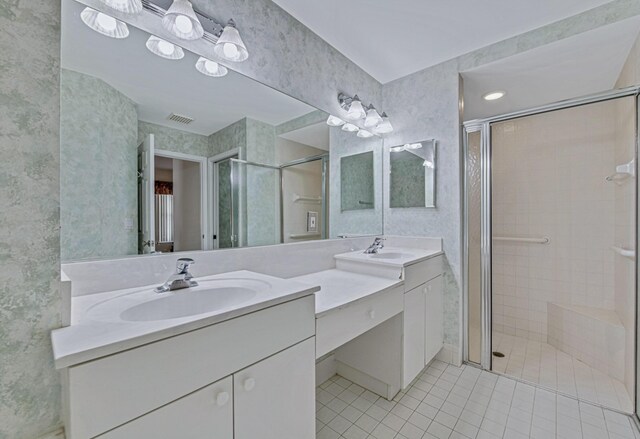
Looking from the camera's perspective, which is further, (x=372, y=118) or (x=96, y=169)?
(x=372, y=118)

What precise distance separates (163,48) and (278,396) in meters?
1.41

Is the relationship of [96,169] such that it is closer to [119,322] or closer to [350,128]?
[119,322]

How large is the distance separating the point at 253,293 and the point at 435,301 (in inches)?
57.2

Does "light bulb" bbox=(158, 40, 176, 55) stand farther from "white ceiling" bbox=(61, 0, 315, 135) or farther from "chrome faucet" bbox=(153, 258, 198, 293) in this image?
"chrome faucet" bbox=(153, 258, 198, 293)

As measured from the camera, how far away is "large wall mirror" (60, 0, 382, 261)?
0.91 metres

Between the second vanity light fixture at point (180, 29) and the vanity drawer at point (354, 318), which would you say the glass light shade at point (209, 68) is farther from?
the vanity drawer at point (354, 318)

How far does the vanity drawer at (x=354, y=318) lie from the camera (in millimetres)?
1056

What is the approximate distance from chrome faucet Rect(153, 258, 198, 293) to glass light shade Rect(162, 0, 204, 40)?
942mm

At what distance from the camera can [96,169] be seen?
95cm

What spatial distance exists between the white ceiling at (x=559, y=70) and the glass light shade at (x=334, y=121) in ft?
3.37

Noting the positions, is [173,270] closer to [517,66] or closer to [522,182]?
[517,66]

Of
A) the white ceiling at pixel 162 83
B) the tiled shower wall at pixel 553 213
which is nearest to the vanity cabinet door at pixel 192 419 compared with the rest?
the white ceiling at pixel 162 83

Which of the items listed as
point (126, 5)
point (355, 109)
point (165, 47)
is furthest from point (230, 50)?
point (355, 109)

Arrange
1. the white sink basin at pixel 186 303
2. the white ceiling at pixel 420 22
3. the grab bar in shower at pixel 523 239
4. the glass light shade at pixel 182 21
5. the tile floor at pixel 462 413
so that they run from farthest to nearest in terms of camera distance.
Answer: the grab bar in shower at pixel 523 239 < the white ceiling at pixel 420 22 < the tile floor at pixel 462 413 < the glass light shade at pixel 182 21 < the white sink basin at pixel 186 303
